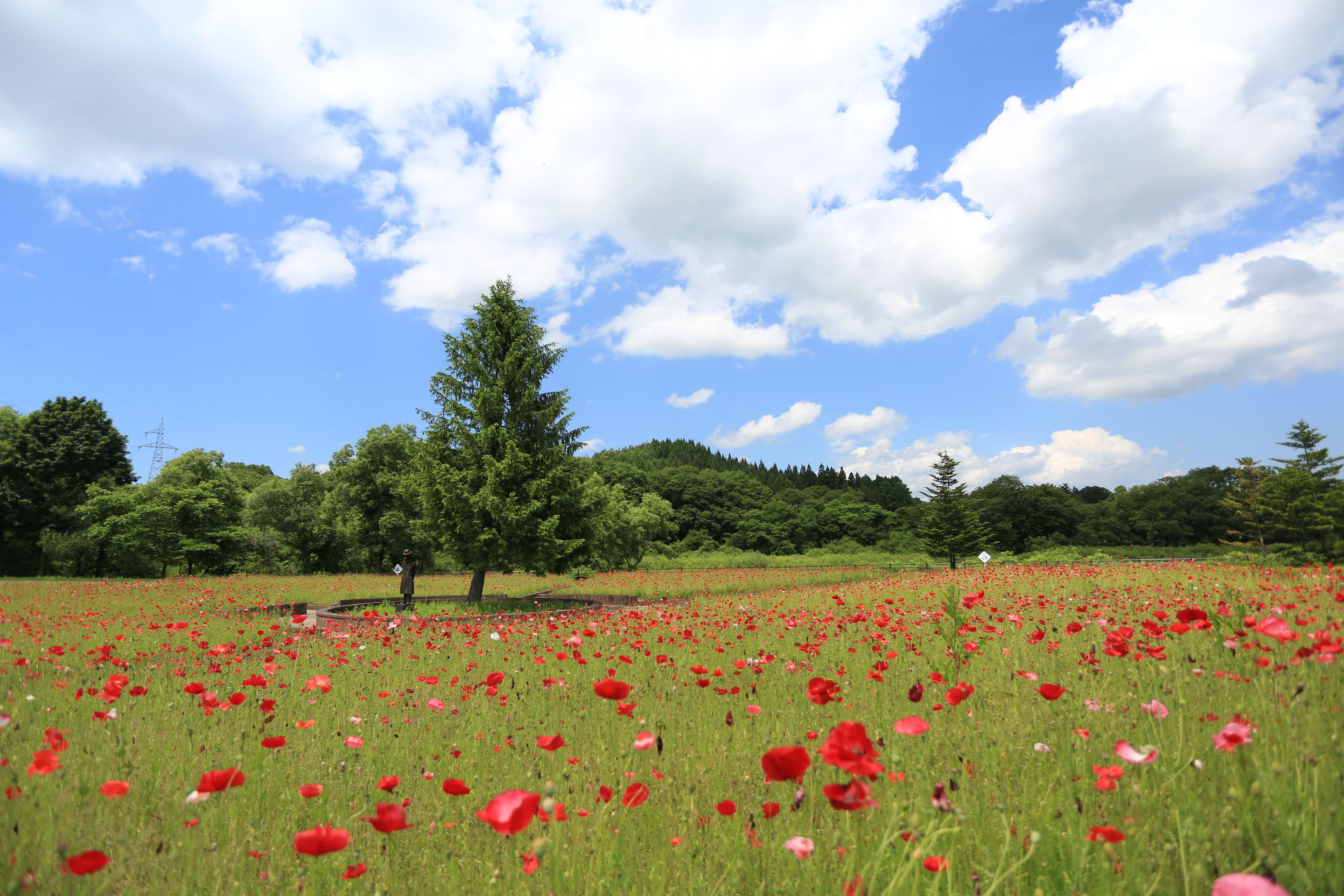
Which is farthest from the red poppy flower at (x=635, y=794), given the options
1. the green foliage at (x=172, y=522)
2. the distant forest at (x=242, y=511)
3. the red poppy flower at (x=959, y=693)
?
the green foliage at (x=172, y=522)

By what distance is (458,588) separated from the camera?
27.7 m

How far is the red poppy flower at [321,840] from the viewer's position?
1.58 m

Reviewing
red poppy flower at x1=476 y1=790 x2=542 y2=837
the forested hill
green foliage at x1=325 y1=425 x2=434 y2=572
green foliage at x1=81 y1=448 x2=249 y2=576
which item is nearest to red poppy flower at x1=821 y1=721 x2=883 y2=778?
red poppy flower at x1=476 y1=790 x2=542 y2=837

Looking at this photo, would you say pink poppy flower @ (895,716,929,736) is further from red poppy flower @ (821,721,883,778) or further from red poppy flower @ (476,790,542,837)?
red poppy flower @ (476,790,542,837)

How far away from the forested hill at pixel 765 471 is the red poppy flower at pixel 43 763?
8971 cm

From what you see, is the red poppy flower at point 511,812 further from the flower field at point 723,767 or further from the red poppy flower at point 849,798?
the red poppy flower at point 849,798

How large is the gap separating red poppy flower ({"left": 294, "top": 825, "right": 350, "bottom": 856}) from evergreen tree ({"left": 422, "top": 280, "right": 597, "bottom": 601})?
16.2 m

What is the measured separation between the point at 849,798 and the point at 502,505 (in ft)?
56.1

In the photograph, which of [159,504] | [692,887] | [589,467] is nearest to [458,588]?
[589,467]

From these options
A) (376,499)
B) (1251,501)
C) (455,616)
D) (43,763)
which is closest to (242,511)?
(376,499)

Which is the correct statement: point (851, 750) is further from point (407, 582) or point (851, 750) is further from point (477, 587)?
point (477, 587)

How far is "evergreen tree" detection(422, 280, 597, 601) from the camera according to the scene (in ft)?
59.3

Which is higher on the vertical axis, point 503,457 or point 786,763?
point 503,457

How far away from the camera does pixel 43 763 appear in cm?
218
